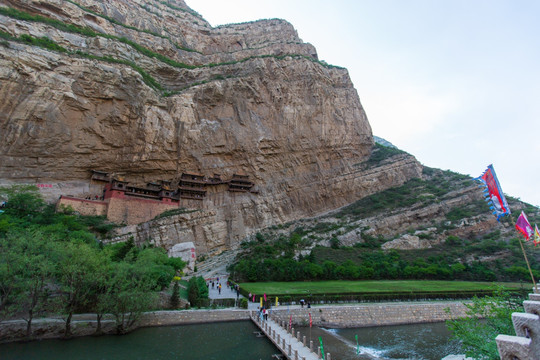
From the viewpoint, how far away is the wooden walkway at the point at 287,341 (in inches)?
460

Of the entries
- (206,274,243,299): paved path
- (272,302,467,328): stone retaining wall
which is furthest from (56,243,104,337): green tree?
(272,302,467,328): stone retaining wall

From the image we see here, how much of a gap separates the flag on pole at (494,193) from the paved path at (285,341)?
801cm

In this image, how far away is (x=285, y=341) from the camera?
13.3 m

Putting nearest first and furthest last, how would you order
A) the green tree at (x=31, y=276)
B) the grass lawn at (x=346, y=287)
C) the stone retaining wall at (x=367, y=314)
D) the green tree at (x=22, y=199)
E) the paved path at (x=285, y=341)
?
the paved path at (x=285, y=341) → the green tree at (x=31, y=276) → the stone retaining wall at (x=367, y=314) → the grass lawn at (x=346, y=287) → the green tree at (x=22, y=199)

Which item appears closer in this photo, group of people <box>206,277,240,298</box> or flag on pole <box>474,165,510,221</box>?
flag on pole <box>474,165,510,221</box>

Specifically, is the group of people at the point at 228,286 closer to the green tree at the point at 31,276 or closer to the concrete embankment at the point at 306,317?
the concrete embankment at the point at 306,317

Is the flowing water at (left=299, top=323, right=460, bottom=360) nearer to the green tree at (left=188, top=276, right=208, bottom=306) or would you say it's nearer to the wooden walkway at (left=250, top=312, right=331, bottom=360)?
the wooden walkway at (left=250, top=312, right=331, bottom=360)

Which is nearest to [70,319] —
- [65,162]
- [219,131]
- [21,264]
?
[21,264]

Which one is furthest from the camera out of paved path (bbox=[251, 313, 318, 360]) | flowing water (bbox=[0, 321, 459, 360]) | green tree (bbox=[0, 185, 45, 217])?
green tree (bbox=[0, 185, 45, 217])

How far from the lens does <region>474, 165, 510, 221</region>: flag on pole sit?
7242 millimetres

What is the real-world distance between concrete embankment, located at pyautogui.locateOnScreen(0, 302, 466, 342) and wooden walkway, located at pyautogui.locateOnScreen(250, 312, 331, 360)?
1.19 metres

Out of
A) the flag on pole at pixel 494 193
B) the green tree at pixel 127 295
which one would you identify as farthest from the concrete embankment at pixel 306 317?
the flag on pole at pixel 494 193

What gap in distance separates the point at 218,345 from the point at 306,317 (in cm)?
629

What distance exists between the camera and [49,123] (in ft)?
105
